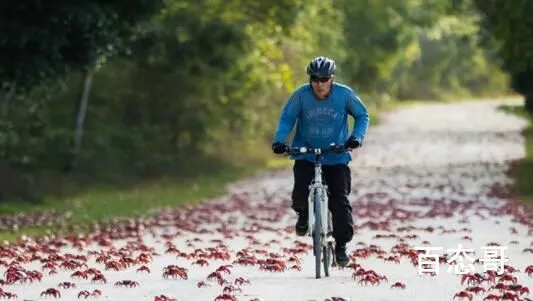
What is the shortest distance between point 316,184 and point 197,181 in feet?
77.0

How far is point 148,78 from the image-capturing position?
3791 cm

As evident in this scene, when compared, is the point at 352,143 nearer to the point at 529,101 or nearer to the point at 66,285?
the point at 66,285

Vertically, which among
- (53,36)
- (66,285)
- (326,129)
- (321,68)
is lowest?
(66,285)

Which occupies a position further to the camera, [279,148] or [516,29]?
[516,29]

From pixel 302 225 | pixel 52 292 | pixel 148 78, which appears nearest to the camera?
pixel 52 292

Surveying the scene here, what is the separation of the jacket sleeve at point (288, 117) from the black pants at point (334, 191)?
382 mm

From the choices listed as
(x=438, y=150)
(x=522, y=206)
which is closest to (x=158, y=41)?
(x=522, y=206)

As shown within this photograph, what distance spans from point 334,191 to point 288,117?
0.95 m

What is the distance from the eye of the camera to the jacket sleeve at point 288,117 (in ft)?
42.5

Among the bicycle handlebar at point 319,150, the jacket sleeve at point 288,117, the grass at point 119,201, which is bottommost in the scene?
the bicycle handlebar at point 319,150

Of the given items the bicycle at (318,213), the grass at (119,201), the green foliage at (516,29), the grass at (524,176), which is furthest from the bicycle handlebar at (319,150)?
the green foliage at (516,29)

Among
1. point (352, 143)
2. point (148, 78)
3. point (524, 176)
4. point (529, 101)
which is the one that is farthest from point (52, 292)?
point (529, 101)

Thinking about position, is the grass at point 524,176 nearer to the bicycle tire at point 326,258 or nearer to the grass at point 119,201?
the grass at point 119,201

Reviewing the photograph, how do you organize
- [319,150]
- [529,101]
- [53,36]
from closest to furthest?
[319,150], [53,36], [529,101]
